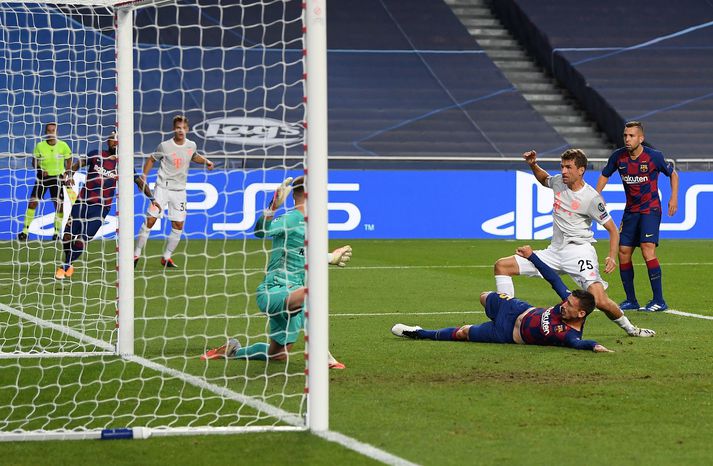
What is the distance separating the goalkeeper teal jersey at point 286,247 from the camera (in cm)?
773

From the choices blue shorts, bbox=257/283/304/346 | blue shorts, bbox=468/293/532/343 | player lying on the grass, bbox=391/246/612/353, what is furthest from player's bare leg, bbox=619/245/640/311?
blue shorts, bbox=257/283/304/346

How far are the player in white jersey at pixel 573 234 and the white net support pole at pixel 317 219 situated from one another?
3894 mm

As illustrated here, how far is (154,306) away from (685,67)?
18944mm

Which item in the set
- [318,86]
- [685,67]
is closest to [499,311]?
[318,86]

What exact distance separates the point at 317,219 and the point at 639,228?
257 inches

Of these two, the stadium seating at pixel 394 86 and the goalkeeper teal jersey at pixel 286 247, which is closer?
the goalkeeper teal jersey at pixel 286 247

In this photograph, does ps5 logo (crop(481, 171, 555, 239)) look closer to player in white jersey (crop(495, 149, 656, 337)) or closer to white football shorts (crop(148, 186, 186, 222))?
white football shorts (crop(148, 186, 186, 222))

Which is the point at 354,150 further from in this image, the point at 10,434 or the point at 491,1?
the point at 10,434

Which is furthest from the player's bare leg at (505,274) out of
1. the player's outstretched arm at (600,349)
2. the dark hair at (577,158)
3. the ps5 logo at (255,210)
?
the ps5 logo at (255,210)

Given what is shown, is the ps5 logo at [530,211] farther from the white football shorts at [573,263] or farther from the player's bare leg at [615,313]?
the player's bare leg at [615,313]

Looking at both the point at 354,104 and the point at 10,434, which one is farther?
the point at 354,104

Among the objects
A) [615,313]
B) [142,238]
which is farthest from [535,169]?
[142,238]

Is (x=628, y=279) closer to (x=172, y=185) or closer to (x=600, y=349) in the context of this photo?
(x=600, y=349)

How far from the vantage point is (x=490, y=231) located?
21.1m
